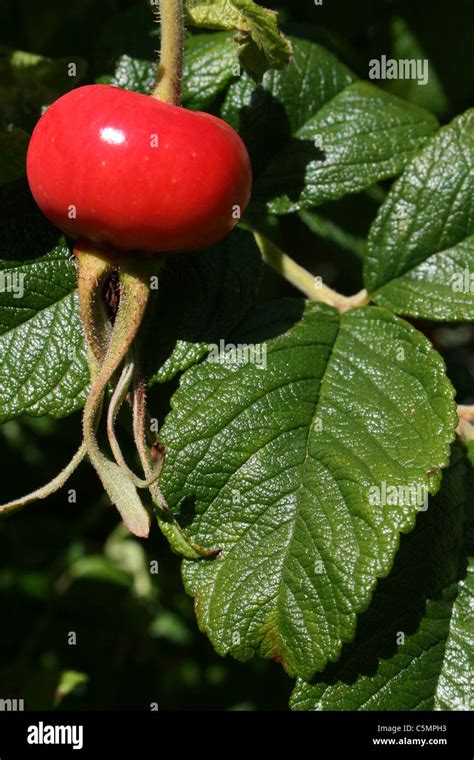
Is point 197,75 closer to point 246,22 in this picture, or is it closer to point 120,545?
point 246,22

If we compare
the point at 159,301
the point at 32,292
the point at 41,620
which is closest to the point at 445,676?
the point at 159,301

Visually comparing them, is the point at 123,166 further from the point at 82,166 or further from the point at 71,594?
the point at 71,594

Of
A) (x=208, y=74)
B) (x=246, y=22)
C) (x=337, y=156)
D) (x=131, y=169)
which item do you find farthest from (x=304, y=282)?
(x=131, y=169)

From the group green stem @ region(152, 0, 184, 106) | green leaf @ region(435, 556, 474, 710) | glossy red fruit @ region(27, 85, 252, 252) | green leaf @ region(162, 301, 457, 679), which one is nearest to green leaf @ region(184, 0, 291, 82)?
green stem @ region(152, 0, 184, 106)

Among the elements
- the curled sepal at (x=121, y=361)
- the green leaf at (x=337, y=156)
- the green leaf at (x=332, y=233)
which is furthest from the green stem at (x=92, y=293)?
the green leaf at (x=332, y=233)

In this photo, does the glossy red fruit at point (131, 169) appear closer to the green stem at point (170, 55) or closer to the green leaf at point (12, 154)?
the green stem at point (170, 55)
